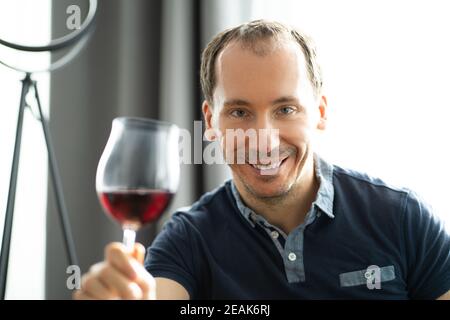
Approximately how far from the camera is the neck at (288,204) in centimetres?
130

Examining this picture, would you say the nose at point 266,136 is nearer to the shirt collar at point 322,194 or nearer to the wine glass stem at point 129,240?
the shirt collar at point 322,194

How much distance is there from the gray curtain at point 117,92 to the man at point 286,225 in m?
0.62

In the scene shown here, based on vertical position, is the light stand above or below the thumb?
above

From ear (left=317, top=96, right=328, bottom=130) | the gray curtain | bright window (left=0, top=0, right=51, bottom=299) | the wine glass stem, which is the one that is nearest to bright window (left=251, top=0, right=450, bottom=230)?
ear (left=317, top=96, right=328, bottom=130)

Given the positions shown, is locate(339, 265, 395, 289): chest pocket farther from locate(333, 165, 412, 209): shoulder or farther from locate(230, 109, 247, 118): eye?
locate(230, 109, 247, 118): eye

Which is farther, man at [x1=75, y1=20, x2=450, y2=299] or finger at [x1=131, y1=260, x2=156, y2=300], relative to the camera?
man at [x1=75, y1=20, x2=450, y2=299]

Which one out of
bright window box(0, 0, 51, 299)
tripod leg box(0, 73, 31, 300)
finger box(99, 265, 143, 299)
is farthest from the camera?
bright window box(0, 0, 51, 299)

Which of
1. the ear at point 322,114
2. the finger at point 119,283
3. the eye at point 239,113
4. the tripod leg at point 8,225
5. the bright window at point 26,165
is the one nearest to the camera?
the finger at point 119,283

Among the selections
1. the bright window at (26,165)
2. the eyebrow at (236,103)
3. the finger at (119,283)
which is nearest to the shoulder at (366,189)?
the eyebrow at (236,103)

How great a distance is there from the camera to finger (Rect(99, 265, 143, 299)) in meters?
0.70

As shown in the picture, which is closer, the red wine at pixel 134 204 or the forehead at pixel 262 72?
the red wine at pixel 134 204

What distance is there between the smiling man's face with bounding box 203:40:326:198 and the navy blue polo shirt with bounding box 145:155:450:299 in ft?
0.30

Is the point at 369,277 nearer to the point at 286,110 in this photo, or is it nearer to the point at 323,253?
the point at 323,253

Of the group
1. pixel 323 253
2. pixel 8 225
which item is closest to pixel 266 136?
pixel 323 253
